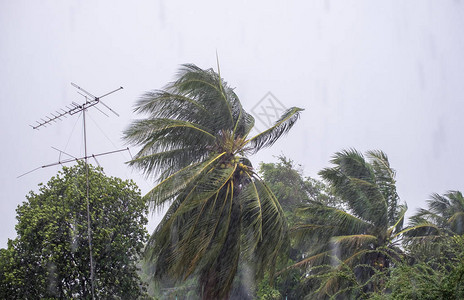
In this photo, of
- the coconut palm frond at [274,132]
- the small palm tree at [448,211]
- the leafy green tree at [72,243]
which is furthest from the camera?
the small palm tree at [448,211]

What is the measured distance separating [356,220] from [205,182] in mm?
6624

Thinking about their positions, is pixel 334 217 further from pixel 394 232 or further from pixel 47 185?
pixel 47 185

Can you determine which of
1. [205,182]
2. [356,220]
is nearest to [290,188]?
[356,220]

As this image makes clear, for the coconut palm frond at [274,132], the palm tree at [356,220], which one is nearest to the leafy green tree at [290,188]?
the palm tree at [356,220]

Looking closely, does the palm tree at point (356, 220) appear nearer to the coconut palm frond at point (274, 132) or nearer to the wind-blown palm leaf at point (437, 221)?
the wind-blown palm leaf at point (437, 221)

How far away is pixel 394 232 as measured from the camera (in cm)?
1933

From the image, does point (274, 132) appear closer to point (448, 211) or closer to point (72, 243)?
point (72, 243)

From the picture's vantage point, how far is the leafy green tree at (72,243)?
46.4 feet

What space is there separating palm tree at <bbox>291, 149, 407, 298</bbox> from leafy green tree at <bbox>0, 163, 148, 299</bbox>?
20.3 ft

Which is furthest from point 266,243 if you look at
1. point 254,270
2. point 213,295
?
point 213,295

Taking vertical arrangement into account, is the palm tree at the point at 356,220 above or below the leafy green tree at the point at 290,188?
below

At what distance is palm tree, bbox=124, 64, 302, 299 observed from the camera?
14258 millimetres

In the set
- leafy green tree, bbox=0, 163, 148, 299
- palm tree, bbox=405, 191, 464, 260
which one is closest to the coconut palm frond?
leafy green tree, bbox=0, 163, 148, 299

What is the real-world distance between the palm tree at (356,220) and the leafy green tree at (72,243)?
6.20 m
